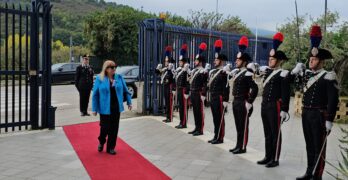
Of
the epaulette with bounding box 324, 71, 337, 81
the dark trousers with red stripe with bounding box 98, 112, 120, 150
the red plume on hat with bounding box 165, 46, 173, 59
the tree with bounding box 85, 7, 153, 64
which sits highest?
the tree with bounding box 85, 7, 153, 64

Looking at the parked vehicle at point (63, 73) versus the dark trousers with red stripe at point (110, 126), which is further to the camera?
the parked vehicle at point (63, 73)

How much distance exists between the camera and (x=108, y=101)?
684 centimetres

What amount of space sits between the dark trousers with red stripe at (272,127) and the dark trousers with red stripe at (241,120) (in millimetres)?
633

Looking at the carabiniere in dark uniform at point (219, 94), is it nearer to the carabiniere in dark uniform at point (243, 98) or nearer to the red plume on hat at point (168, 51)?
the carabiniere in dark uniform at point (243, 98)

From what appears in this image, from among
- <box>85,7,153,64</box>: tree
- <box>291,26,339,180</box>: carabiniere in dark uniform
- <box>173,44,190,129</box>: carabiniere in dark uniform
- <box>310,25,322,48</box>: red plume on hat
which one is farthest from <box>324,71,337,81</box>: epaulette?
<box>85,7,153,64</box>: tree

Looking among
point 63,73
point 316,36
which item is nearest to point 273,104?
point 316,36

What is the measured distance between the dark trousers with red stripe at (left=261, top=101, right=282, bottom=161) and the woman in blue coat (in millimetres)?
2417

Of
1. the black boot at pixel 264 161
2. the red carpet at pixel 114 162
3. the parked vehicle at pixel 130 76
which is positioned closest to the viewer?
the red carpet at pixel 114 162

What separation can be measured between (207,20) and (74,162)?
2504 centimetres

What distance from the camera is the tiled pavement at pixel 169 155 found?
5910mm

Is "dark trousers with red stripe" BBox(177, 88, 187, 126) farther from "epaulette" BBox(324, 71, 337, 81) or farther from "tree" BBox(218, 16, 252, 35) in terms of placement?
"tree" BBox(218, 16, 252, 35)

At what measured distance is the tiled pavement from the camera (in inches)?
233

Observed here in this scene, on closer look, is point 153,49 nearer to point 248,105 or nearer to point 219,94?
point 219,94

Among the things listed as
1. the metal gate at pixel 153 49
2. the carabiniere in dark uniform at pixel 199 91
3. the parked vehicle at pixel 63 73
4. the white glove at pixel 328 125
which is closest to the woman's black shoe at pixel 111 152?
the carabiniere in dark uniform at pixel 199 91
